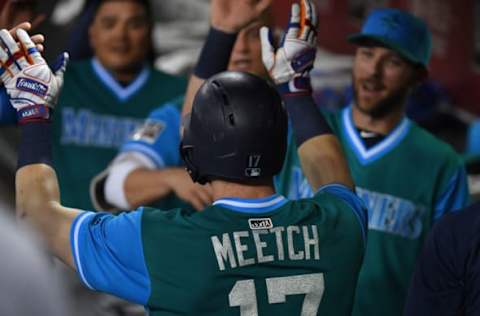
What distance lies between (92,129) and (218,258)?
2.03 m

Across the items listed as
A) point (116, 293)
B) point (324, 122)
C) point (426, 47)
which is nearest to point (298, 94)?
point (324, 122)

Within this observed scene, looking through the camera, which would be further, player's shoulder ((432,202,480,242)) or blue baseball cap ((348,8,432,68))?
blue baseball cap ((348,8,432,68))

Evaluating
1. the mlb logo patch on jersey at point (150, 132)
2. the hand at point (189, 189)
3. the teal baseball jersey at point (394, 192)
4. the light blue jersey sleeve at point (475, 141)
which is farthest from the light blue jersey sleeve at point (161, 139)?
the light blue jersey sleeve at point (475, 141)

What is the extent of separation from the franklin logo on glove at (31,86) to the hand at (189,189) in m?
0.76

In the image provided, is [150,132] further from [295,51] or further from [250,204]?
[250,204]

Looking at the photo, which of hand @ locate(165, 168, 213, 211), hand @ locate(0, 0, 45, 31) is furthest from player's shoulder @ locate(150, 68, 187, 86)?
hand @ locate(165, 168, 213, 211)

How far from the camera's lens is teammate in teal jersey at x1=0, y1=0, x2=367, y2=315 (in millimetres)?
2295

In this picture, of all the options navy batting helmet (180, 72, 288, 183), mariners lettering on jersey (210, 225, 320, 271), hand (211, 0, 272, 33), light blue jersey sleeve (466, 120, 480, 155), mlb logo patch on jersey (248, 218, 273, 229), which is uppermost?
hand (211, 0, 272, 33)

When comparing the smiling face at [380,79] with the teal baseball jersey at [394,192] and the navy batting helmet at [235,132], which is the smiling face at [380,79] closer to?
the teal baseball jersey at [394,192]

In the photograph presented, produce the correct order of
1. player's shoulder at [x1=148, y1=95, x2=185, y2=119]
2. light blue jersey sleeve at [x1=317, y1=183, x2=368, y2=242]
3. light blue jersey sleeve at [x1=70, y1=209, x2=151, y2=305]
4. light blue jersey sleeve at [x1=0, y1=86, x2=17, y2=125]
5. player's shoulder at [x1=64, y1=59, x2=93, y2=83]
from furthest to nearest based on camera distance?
player's shoulder at [x1=64, y1=59, x2=93, y2=83] → light blue jersey sleeve at [x1=0, y1=86, x2=17, y2=125] → player's shoulder at [x1=148, y1=95, x2=185, y2=119] → light blue jersey sleeve at [x1=317, y1=183, x2=368, y2=242] → light blue jersey sleeve at [x1=70, y1=209, x2=151, y2=305]

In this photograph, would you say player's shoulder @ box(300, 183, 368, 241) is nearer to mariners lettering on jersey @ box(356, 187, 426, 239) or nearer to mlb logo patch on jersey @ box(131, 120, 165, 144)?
mariners lettering on jersey @ box(356, 187, 426, 239)

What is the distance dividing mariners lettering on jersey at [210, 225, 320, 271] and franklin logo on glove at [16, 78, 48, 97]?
50 cm

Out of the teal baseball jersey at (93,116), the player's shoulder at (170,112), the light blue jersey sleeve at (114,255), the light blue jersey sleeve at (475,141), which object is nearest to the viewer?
the light blue jersey sleeve at (114,255)

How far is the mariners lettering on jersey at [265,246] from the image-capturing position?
2.30m
